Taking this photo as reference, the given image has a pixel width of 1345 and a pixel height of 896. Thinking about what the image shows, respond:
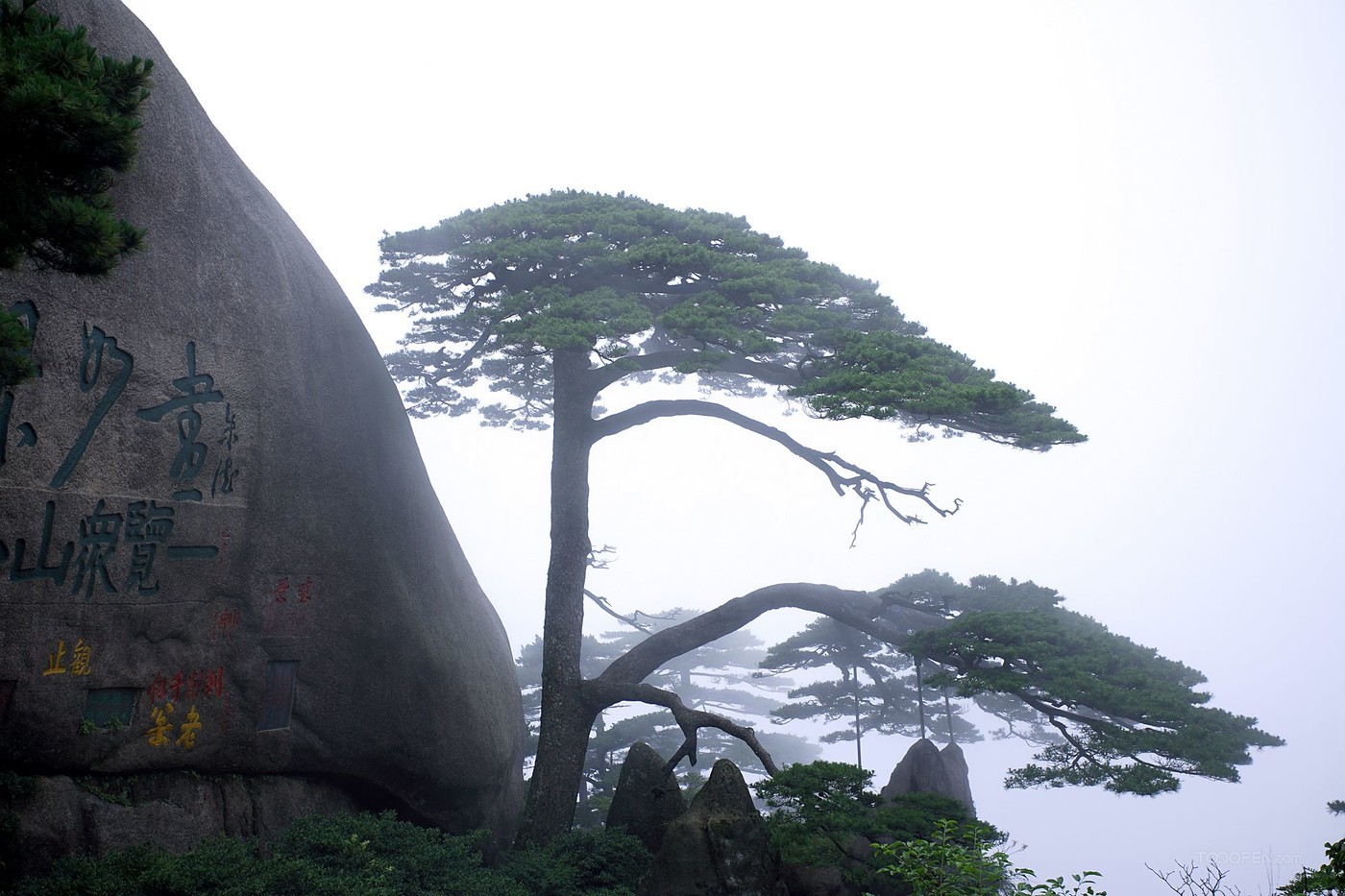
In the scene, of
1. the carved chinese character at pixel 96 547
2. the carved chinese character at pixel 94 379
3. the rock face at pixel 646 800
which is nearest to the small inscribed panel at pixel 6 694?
the carved chinese character at pixel 96 547

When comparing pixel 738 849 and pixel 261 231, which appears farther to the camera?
pixel 261 231

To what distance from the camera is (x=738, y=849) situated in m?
7.62

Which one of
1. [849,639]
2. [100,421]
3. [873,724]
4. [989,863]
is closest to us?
[989,863]

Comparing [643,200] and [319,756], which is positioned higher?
[643,200]

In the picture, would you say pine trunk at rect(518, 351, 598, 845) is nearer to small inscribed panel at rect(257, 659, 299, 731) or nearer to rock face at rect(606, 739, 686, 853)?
rock face at rect(606, 739, 686, 853)

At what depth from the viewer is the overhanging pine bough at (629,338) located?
365 inches

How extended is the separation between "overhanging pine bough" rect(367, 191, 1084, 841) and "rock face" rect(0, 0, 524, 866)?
1370 millimetres

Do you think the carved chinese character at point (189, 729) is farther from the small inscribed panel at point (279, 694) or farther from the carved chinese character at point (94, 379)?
the carved chinese character at point (94, 379)

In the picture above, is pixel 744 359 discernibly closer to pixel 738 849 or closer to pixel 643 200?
pixel 643 200

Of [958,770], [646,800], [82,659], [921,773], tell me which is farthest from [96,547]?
[958,770]

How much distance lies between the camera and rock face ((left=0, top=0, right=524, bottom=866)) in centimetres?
669

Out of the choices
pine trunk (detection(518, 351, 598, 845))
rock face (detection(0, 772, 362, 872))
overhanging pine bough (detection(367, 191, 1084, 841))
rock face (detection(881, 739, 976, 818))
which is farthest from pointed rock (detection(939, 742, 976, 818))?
rock face (detection(0, 772, 362, 872))

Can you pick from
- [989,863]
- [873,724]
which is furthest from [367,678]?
[873,724]

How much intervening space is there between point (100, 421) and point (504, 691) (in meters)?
5.29
